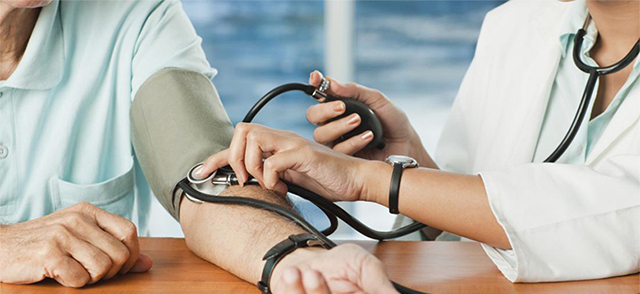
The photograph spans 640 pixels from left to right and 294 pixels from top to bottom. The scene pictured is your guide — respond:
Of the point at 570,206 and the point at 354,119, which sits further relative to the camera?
the point at 354,119

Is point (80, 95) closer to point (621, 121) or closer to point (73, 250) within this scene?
point (73, 250)

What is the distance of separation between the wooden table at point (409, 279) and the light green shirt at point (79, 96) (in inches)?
16.5

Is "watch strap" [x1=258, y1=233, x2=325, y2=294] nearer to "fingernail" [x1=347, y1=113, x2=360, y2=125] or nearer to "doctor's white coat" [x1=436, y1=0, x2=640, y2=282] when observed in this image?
"doctor's white coat" [x1=436, y1=0, x2=640, y2=282]

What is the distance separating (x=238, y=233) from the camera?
35.2 inches

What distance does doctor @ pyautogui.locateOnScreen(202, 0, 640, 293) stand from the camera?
0.87m

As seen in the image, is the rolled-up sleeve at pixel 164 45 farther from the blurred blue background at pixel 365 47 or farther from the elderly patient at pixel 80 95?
the blurred blue background at pixel 365 47

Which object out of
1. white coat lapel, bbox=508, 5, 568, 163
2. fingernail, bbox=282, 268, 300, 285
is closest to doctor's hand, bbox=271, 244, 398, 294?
fingernail, bbox=282, 268, 300, 285

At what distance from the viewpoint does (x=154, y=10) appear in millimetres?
1303

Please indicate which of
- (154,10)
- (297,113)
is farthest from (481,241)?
(297,113)

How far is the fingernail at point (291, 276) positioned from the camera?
2.12 feet

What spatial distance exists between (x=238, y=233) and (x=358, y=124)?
0.36 meters

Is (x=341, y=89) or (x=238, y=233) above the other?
(x=341, y=89)

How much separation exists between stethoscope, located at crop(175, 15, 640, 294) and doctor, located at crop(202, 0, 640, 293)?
0.07 feet

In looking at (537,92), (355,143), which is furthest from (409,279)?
(537,92)
